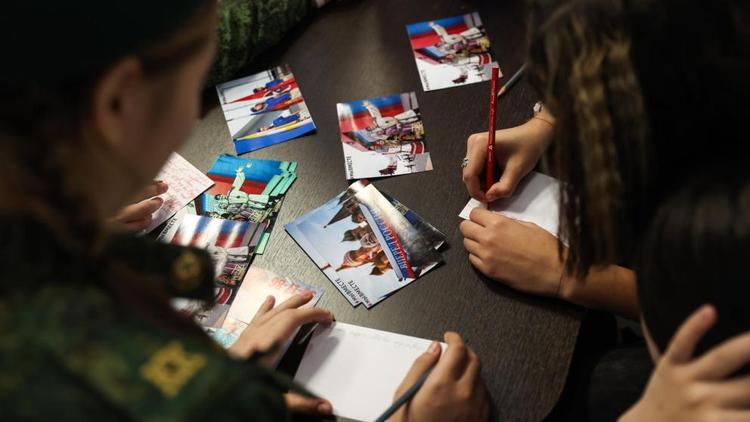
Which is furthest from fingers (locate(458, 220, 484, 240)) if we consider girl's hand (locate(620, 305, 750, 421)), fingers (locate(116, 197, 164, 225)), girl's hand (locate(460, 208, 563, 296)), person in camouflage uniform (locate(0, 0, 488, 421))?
fingers (locate(116, 197, 164, 225))

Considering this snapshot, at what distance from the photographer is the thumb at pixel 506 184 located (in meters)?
0.97

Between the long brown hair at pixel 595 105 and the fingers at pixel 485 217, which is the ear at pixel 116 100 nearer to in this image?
the long brown hair at pixel 595 105

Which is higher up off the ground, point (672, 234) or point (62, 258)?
point (62, 258)

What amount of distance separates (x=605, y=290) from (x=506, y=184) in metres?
0.24

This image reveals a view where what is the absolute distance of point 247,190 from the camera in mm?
1069

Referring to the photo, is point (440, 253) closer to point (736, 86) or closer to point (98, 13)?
point (736, 86)

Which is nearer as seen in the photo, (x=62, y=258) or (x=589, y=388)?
(x=62, y=258)

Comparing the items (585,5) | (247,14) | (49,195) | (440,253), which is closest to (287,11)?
(247,14)

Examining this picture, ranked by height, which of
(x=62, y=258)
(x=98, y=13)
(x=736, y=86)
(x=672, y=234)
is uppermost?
(x=98, y=13)

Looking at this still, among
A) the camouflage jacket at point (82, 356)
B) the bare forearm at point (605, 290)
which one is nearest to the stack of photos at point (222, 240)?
the camouflage jacket at point (82, 356)

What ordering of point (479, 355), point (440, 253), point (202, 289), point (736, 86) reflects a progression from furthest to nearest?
point (440, 253) → point (479, 355) → point (202, 289) → point (736, 86)

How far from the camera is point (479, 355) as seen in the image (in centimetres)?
82

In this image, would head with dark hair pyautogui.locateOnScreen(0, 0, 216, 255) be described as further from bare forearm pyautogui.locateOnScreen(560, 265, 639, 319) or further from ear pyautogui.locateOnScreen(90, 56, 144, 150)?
bare forearm pyautogui.locateOnScreen(560, 265, 639, 319)

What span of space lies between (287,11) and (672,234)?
103 centimetres
